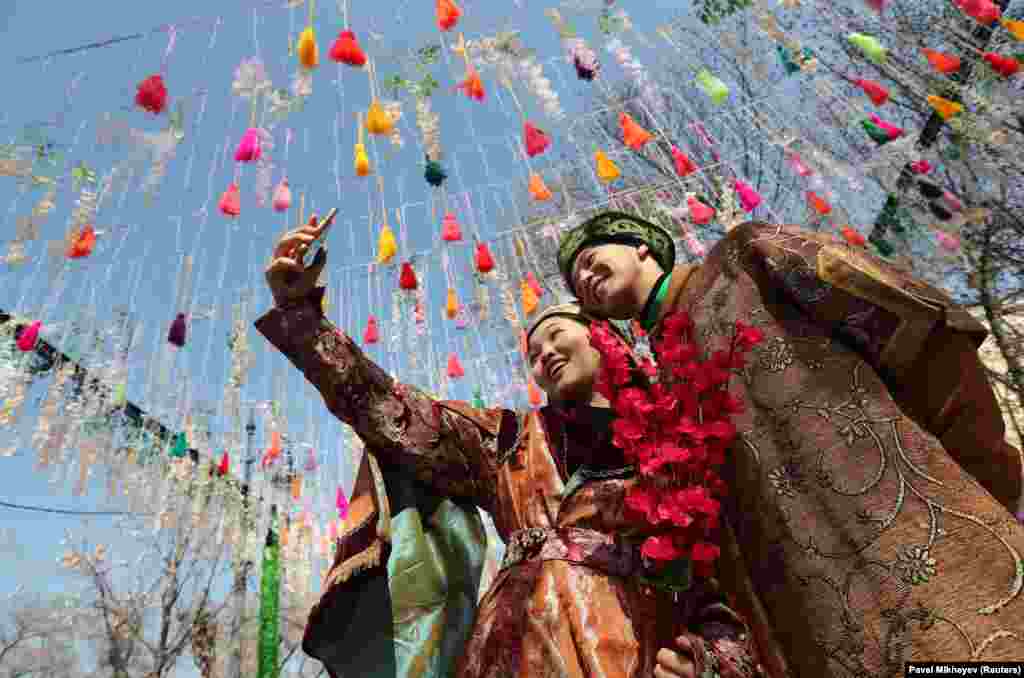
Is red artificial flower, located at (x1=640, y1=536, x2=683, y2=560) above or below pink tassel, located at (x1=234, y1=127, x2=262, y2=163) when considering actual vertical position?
below

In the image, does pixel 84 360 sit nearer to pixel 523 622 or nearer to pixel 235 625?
pixel 523 622

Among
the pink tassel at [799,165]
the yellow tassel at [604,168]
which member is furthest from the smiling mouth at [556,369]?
the pink tassel at [799,165]

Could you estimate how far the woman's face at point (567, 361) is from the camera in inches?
87.0

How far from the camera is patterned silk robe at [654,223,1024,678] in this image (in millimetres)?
1337

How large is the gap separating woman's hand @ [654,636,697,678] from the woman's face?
33.3 inches

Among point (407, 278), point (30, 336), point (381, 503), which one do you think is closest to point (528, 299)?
point (407, 278)

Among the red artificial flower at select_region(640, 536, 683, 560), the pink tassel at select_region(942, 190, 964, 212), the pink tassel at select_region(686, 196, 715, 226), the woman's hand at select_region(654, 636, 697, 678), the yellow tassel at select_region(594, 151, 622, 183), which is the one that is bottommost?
the woman's hand at select_region(654, 636, 697, 678)

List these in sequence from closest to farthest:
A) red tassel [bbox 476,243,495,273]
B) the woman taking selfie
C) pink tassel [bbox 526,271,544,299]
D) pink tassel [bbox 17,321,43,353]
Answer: the woman taking selfie, red tassel [bbox 476,243,495,273], pink tassel [bbox 17,321,43,353], pink tassel [bbox 526,271,544,299]

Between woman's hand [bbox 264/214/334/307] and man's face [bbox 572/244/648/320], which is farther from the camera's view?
woman's hand [bbox 264/214/334/307]

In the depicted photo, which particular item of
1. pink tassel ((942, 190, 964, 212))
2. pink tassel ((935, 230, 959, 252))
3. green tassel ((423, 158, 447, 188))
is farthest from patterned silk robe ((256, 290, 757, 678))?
pink tassel ((935, 230, 959, 252))

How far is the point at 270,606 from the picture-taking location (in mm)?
11391

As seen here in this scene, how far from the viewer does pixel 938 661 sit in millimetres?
1294

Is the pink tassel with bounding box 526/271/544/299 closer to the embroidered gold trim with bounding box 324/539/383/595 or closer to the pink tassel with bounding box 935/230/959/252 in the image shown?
the pink tassel with bounding box 935/230/959/252

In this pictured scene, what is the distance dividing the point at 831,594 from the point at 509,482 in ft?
3.47
